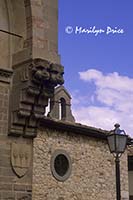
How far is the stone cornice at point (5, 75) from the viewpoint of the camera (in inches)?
349

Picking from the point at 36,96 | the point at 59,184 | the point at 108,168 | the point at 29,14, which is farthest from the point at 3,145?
the point at 108,168

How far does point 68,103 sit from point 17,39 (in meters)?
17.0

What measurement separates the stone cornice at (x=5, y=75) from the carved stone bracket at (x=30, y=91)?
0.13 m

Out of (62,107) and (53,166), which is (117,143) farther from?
(62,107)

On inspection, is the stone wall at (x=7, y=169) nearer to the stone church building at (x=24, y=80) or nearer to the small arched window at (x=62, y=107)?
the stone church building at (x=24, y=80)

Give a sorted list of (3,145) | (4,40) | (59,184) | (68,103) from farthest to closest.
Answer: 1. (68,103)
2. (59,184)
3. (4,40)
4. (3,145)

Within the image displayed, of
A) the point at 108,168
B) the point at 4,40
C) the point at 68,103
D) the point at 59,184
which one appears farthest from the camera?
the point at 68,103

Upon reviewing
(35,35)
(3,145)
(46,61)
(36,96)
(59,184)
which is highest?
(35,35)

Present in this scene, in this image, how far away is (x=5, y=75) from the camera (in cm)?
895

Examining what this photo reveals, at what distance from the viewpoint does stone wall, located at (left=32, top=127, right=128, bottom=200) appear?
1386 cm

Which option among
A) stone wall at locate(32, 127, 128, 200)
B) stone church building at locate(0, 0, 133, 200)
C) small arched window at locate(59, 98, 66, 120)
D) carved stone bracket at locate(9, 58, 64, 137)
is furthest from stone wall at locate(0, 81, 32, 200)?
small arched window at locate(59, 98, 66, 120)

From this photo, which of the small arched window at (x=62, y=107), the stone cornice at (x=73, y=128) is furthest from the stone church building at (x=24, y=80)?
the small arched window at (x=62, y=107)

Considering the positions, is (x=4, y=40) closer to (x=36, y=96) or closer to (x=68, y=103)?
(x=36, y=96)

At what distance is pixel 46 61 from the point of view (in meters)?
8.97
